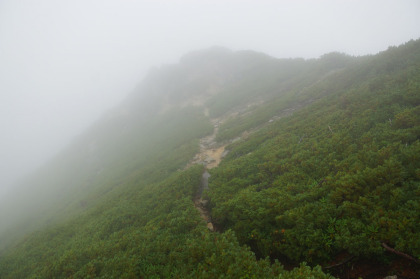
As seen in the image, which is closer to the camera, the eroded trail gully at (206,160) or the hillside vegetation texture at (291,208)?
the hillside vegetation texture at (291,208)

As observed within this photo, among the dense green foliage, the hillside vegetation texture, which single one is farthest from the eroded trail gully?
the dense green foliage

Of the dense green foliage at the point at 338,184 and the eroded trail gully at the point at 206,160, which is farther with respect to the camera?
the eroded trail gully at the point at 206,160

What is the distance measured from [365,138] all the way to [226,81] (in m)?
47.4

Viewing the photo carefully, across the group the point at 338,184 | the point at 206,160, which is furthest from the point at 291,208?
the point at 206,160

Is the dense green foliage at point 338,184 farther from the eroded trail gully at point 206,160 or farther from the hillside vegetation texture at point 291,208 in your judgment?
the eroded trail gully at point 206,160

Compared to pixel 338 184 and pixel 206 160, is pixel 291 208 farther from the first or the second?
pixel 206 160

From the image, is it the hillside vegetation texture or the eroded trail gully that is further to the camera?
the eroded trail gully

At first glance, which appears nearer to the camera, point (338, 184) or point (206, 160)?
point (338, 184)

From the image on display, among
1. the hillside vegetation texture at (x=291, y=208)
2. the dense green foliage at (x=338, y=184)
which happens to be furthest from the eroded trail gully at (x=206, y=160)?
the dense green foliage at (x=338, y=184)

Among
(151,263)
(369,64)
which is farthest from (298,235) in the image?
(369,64)

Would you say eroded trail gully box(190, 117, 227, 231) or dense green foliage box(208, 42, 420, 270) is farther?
eroded trail gully box(190, 117, 227, 231)

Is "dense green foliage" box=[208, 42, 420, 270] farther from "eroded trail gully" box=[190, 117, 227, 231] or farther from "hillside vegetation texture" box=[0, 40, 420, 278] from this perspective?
"eroded trail gully" box=[190, 117, 227, 231]

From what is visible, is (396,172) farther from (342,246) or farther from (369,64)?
(369,64)

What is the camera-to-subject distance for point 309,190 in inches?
323
